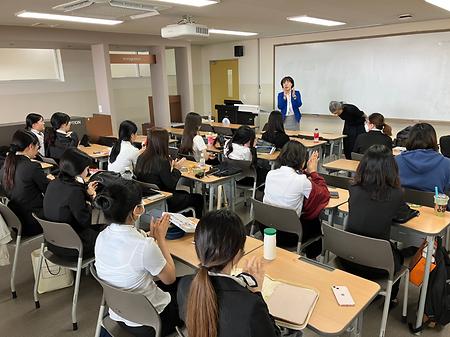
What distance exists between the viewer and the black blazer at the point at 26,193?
317 centimetres

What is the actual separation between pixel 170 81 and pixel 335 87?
557 cm

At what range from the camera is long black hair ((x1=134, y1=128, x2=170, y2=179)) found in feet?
11.7

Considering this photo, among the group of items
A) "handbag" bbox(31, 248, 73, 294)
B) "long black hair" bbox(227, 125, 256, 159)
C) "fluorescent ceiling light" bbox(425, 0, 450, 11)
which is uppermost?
"fluorescent ceiling light" bbox(425, 0, 450, 11)

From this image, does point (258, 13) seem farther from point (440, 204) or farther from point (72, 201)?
point (72, 201)

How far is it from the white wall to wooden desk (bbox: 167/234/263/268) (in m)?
6.34

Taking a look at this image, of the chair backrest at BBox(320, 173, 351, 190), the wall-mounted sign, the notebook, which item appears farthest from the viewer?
the wall-mounted sign

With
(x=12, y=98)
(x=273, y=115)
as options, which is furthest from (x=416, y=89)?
(x=12, y=98)

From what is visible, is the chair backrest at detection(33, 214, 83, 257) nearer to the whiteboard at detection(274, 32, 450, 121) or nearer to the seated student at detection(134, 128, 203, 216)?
the seated student at detection(134, 128, 203, 216)

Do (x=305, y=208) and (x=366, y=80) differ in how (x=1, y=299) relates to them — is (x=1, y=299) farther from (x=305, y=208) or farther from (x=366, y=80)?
(x=366, y=80)

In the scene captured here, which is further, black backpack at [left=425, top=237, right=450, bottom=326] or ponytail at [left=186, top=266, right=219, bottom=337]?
black backpack at [left=425, top=237, right=450, bottom=326]

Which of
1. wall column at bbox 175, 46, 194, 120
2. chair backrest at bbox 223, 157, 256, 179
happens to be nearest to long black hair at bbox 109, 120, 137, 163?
chair backrest at bbox 223, 157, 256, 179

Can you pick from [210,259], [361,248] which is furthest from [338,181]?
[210,259]

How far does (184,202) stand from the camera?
375 centimetres

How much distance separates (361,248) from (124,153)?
290 centimetres
